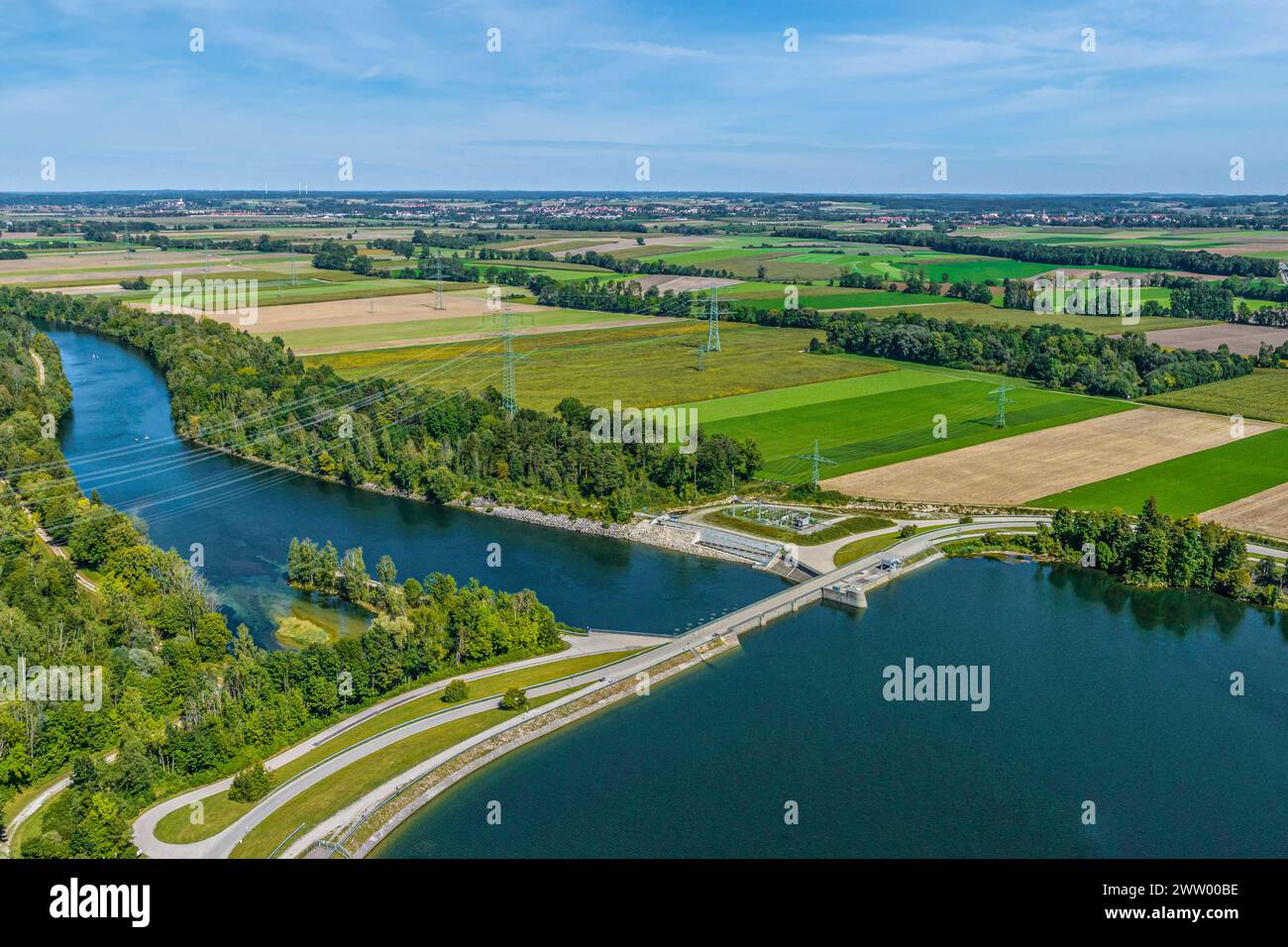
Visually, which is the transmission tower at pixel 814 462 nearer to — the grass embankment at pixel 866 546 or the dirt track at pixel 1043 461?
the dirt track at pixel 1043 461

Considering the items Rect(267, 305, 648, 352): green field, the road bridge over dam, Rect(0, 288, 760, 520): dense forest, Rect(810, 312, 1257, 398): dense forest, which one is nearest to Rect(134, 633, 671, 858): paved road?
the road bridge over dam

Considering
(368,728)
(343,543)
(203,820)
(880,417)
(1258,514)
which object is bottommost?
(203,820)

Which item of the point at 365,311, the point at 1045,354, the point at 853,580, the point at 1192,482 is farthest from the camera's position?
the point at 365,311

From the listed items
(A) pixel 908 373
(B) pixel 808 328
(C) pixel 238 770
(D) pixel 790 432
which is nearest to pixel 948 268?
(B) pixel 808 328

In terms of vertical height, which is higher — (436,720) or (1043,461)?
(1043,461)

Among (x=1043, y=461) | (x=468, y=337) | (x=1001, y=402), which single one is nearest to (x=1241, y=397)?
(x=1001, y=402)

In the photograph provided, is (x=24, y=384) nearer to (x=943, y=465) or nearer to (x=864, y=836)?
(x=943, y=465)

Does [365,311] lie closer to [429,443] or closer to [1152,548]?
[429,443]
